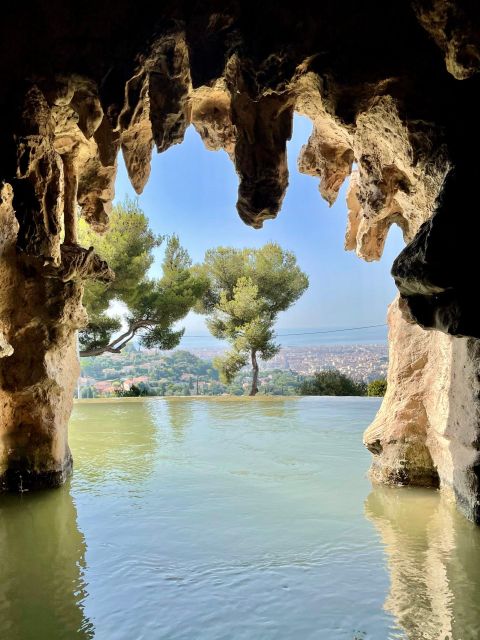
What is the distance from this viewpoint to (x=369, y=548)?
16.8 ft

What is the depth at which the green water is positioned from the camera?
3.81 metres

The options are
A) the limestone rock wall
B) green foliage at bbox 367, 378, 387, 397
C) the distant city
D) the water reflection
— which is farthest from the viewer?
the distant city

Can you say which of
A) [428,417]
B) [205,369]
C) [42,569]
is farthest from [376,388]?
[42,569]

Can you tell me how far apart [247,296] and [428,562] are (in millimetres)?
14823

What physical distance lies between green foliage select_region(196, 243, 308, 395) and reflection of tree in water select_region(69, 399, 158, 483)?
17.4ft

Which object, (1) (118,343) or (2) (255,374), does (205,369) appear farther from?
(1) (118,343)

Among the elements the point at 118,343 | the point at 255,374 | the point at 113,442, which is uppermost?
the point at 118,343

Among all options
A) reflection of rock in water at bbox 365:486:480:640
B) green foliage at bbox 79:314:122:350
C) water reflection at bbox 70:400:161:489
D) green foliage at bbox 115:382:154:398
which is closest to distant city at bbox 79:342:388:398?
green foliage at bbox 115:382:154:398

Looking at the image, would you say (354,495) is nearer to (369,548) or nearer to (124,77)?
(369,548)

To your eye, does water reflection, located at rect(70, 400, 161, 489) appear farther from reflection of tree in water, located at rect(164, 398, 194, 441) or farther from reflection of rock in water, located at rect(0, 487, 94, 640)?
reflection of rock in water, located at rect(0, 487, 94, 640)

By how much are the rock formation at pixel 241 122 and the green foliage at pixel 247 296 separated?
1230 centimetres

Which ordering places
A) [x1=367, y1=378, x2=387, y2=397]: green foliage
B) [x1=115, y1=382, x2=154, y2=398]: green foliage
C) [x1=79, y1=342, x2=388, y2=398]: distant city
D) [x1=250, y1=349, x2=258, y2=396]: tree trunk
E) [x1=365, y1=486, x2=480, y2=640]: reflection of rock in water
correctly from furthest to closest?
[x1=79, y1=342, x2=388, y2=398]: distant city, [x1=250, y1=349, x2=258, y2=396]: tree trunk, [x1=115, y1=382, x2=154, y2=398]: green foliage, [x1=367, y1=378, x2=387, y2=397]: green foliage, [x1=365, y1=486, x2=480, y2=640]: reflection of rock in water

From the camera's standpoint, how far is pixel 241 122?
19.4 feet

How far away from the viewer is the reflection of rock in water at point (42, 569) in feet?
12.4
